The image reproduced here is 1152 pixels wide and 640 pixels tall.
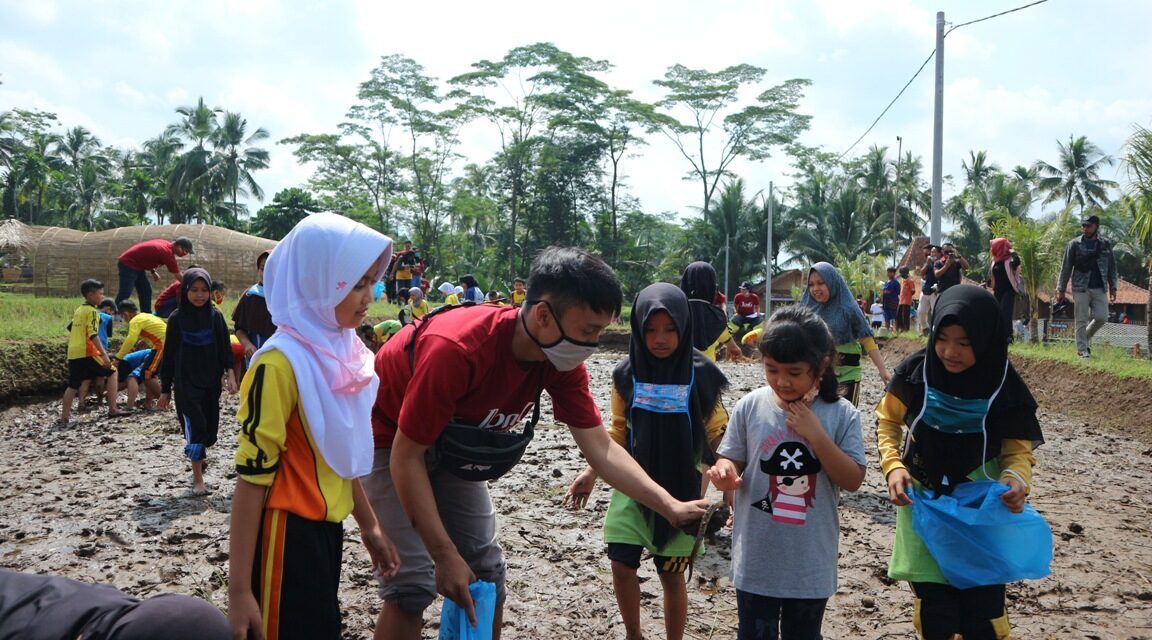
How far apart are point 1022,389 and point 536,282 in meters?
1.96

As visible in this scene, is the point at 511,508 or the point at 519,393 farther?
the point at 511,508

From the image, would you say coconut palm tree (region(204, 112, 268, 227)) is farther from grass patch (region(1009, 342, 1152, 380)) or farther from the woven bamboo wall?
grass patch (region(1009, 342, 1152, 380))

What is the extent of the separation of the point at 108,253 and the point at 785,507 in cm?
3037

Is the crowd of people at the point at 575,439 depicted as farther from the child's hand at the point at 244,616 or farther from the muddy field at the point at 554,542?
the muddy field at the point at 554,542

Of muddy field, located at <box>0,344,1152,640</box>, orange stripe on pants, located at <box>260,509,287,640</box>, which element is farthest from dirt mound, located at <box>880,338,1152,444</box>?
orange stripe on pants, located at <box>260,509,287,640</box>

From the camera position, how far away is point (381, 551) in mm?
2717

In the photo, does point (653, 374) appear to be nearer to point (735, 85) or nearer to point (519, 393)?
point (519, 393)

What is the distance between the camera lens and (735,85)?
39.6m

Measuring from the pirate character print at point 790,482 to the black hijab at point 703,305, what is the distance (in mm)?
1881

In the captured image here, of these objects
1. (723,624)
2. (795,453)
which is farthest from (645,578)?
(795,453)

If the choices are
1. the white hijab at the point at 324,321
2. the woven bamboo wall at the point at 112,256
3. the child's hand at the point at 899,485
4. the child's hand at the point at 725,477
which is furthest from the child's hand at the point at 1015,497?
the woven bamboo wall at the point at 112,256

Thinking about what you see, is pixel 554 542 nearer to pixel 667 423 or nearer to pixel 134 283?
pixel 667 423

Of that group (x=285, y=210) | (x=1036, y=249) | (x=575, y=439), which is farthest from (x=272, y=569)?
(x=285, y=210)

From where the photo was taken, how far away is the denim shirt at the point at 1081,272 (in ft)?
38.5
